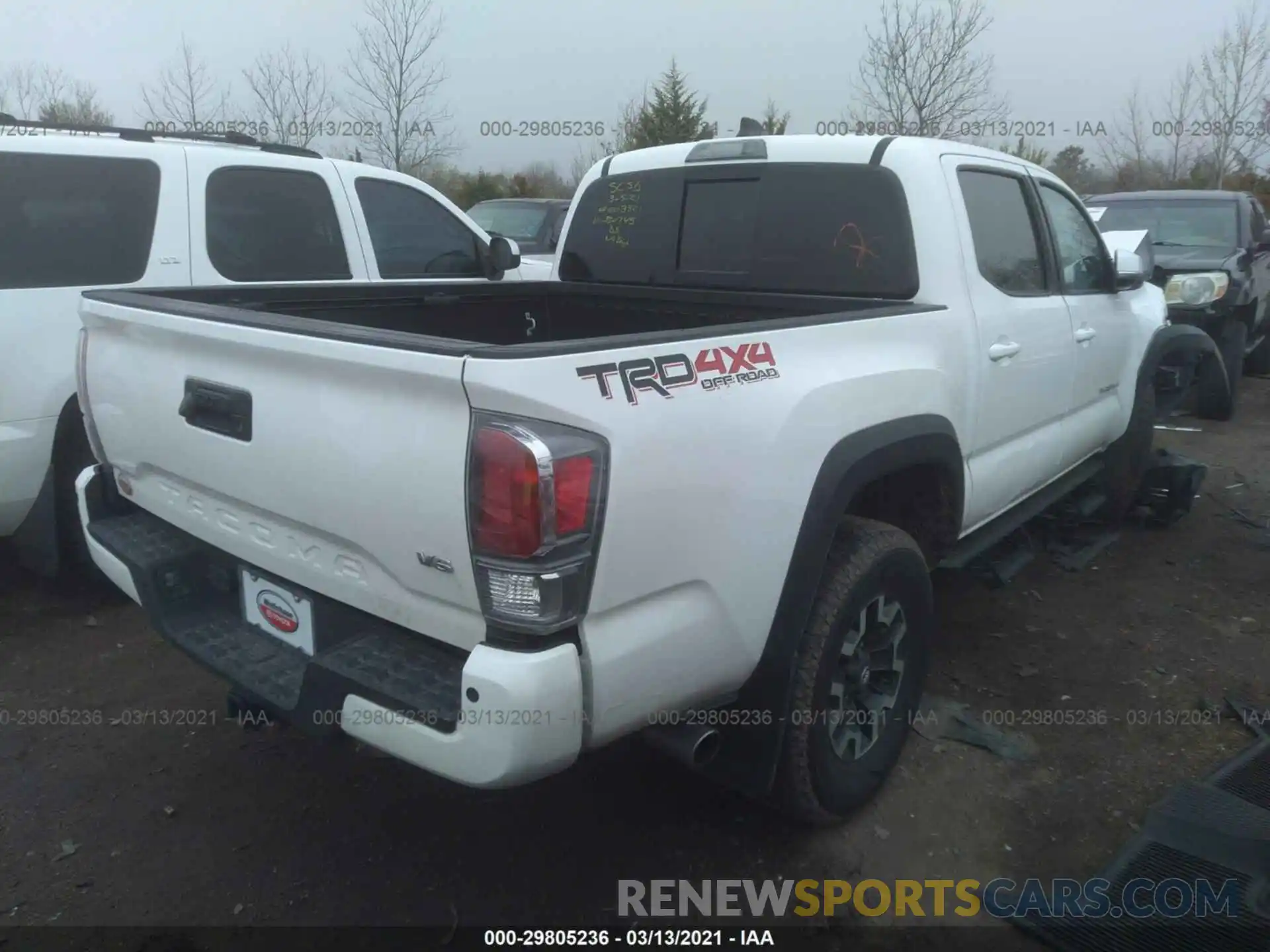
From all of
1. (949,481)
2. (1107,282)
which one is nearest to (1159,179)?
(1107,282)

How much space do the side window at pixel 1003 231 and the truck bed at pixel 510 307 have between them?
59 centimetres

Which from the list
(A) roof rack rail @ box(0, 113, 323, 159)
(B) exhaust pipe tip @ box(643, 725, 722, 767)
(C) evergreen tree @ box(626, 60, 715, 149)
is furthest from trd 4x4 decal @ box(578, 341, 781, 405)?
(C) evergreen tree @ box(626, 60, 715, 149)

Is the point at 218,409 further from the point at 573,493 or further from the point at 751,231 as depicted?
the point at 751,231

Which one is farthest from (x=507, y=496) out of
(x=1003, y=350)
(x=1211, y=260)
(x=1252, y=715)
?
(x=1211, y=260)

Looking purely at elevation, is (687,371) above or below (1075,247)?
below

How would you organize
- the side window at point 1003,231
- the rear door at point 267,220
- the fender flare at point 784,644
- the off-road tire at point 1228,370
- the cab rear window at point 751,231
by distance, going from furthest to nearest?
the off-road tire at point 1228,370
the rear door at point 267,220
the side window at point 1003,231
the cab rear window at point 751,231
the fender flare at point 784,644

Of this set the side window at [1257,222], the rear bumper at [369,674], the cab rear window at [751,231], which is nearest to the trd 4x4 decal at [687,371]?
the rear bumper at [369,674]

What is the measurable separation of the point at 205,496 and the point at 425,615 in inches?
35.7

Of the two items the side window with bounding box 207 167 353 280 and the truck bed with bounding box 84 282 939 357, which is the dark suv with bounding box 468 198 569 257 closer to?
the side window with bounding box 207 167 353 280

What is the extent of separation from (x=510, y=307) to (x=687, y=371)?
2.04 meters

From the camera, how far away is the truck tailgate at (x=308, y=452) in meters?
2.03

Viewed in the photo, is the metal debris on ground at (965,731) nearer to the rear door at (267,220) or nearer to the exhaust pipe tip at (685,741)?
the exhaust pipe tip at (685,741)

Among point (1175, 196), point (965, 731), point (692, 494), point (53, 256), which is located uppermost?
point (1175, 196)

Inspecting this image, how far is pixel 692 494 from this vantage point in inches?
85.0
